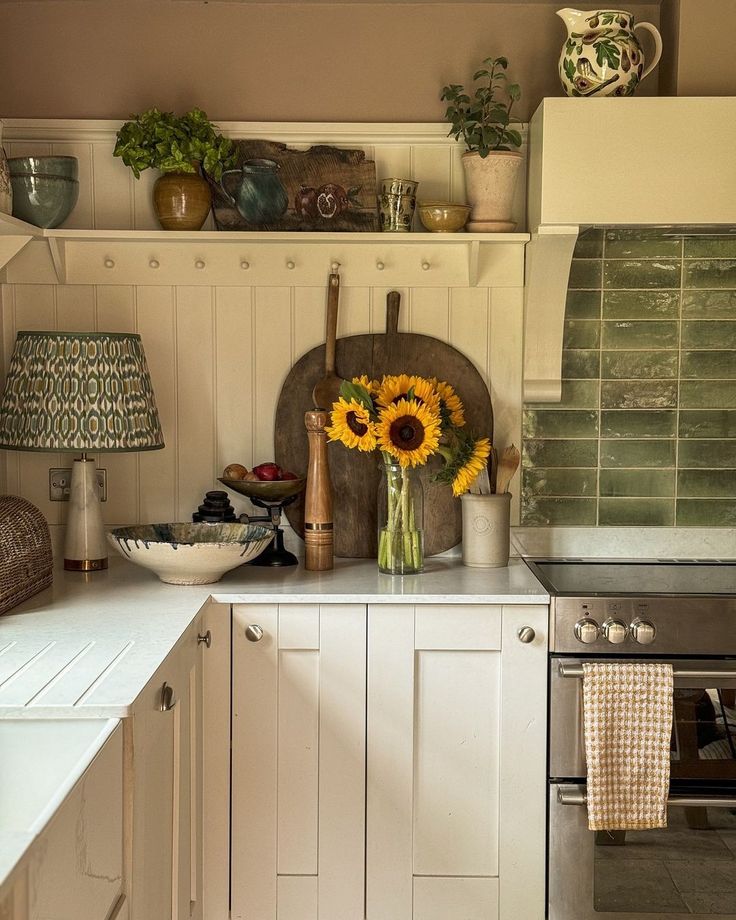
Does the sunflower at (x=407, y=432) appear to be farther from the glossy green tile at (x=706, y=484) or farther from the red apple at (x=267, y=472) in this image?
the glossy green tile at (x=706, y=484)

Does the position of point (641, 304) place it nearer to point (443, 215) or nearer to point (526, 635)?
point (443, 215)

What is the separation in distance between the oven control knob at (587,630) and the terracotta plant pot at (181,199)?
4.28ft

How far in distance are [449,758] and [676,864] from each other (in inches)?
20.3

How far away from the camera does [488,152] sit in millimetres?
2500

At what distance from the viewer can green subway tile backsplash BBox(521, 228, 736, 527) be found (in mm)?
2664

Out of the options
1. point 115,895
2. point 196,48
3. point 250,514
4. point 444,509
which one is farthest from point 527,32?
point 115,895

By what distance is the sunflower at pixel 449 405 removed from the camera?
2500 mm

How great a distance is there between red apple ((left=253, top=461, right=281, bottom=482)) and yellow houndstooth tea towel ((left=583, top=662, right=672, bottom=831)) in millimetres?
867

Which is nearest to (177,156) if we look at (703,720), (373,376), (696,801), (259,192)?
(259,192)

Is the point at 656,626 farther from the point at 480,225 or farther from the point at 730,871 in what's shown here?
the point at 480,225

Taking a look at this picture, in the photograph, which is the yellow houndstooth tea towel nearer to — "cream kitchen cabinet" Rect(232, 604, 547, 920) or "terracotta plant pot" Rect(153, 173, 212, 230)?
"cream kitchen cabinet" Rect(232, 604, 547, 920)

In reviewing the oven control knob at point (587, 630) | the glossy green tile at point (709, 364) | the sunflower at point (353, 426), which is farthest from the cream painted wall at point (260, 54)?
the oven control knob at point (587, 630)

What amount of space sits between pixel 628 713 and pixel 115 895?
3.67ft

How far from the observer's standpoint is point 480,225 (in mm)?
2529
